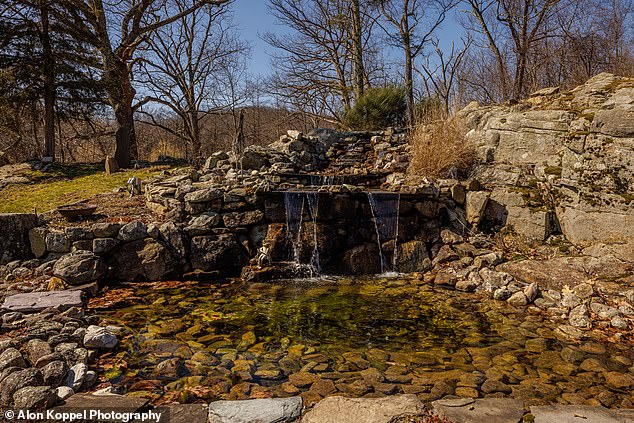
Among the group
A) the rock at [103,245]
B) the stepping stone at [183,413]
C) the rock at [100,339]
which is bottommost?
the stepping stone at [183,413]

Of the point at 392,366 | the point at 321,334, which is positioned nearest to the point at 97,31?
the point at 321,334

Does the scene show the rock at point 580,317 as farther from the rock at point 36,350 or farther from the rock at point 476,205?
the rock at point 36,350

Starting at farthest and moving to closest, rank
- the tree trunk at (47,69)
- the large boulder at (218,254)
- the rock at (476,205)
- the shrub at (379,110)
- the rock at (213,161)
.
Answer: the shrub at (379,110), the tree trunk at (47,69), the rock at (213,161), the rock at (476,205), the large boulder at (218,254)

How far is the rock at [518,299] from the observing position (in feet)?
12.2

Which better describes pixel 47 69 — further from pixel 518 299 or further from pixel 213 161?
pixel 518 299

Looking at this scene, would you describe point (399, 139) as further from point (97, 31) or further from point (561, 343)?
point (97, 31)

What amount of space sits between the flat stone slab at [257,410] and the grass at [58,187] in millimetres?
4931

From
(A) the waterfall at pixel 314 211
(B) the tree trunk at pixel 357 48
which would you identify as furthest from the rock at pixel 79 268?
(B) the tree trunk at pixel 357 48

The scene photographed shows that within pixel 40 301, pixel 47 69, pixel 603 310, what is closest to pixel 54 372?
pixel 40 301

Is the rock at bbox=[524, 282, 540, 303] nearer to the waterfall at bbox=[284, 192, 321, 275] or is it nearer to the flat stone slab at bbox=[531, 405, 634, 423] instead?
the flat stone slab at bbox=[531, 405, 634, 423]

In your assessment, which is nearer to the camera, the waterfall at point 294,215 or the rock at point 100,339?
the rock at point 100,339

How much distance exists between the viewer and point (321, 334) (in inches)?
122

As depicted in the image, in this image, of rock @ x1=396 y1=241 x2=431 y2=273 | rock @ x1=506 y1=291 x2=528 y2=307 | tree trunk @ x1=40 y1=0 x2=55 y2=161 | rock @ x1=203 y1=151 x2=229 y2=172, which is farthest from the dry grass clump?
tree trunk @ x1=40 y1=0 x2=55 y2=161

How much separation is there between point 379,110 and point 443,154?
3.80m
